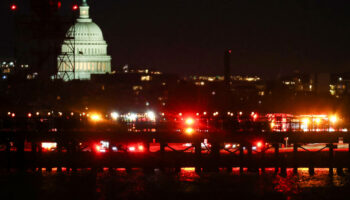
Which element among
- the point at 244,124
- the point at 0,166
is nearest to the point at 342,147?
the point at 244,124

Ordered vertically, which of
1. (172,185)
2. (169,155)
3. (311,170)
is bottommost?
(172,185)

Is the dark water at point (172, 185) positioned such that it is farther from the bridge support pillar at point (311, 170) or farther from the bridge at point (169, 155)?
the bridge at point (169, 155)

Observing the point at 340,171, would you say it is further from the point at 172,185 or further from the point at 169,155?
the point at 172,185

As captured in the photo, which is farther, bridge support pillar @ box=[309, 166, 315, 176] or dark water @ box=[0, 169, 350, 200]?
bridge support pillar @ box=[309, 166, 315, 176]

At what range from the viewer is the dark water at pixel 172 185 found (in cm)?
4116

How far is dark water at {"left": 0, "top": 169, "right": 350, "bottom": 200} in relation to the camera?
41156mm

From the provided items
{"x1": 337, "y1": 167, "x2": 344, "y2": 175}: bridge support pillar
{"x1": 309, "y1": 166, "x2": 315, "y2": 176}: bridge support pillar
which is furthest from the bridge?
{"x1": 309, "y1": 166, "x2": 315, "y2": 176}: bridge support pillar

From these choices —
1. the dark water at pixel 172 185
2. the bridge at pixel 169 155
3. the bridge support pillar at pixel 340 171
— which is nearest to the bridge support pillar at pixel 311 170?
the dark water at pixel 172 185

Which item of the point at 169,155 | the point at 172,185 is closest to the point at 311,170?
the point at 169,155

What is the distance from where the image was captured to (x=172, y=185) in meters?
44.5

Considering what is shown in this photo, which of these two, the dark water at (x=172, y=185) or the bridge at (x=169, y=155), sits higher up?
the bridge at (x=169, y=155)

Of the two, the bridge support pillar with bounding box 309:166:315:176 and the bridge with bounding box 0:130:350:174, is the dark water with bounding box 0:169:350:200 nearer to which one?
the bridge support pillar with bounding box 309:166:315:176

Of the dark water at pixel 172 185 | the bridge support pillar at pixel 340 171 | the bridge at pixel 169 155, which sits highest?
the bridge at pixel 169 155

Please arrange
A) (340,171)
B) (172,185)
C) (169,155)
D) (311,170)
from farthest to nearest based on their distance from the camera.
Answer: (169,155) < (340,171) < (311,170) < (172,185)
